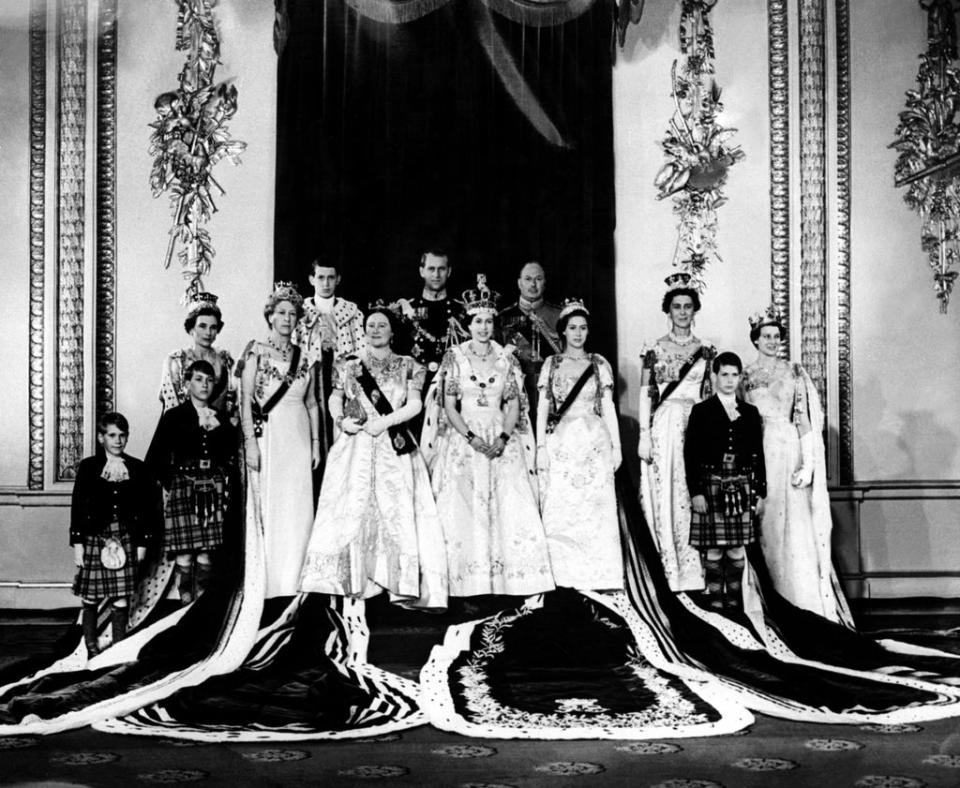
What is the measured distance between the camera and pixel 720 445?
678cm

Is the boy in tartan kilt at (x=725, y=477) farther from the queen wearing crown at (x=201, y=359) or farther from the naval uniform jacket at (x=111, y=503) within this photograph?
the naval uniform jacket at (x=111, y=503)

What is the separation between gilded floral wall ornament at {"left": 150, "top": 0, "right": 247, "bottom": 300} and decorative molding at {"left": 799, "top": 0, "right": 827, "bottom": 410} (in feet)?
12.1

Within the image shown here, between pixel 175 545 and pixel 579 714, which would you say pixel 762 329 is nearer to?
pixel 579 714

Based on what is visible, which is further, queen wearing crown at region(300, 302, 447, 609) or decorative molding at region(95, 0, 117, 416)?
decorative molding at region(95, 0, 117, 416)

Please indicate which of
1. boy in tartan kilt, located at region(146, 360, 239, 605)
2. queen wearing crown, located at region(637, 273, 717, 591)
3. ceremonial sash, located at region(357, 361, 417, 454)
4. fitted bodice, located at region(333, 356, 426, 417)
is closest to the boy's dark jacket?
boy in tartan kilt, located at region(146, 360, 239, 605)

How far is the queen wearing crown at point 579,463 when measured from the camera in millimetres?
6648

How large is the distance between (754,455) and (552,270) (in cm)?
190

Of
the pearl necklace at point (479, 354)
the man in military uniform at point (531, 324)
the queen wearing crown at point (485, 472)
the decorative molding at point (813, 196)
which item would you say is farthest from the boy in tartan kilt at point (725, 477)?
the decorative molding at point (813, 196)

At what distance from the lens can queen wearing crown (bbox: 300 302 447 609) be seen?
6336 millimetres

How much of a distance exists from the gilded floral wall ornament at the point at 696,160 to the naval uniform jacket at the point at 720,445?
1620mm

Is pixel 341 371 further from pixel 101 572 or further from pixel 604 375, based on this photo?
pixel 101 572

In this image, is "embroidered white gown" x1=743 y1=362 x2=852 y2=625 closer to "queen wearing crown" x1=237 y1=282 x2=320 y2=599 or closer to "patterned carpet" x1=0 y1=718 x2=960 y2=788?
"patterned carpet" x1=0 y1=718 x2=960 y2=788

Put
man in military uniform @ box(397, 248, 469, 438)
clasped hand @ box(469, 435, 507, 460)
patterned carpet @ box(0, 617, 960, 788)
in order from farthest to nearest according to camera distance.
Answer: man in military uniform @ box(397, 248, 469, 438) → clasped hand @ box(469, 435, 507, 460) → patterned carpet @ box(0, 617, 960, 788)

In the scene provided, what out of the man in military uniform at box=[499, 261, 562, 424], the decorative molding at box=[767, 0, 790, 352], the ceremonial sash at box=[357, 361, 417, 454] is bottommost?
the ceremonial sash at box=[357, 361, 417, 454]
